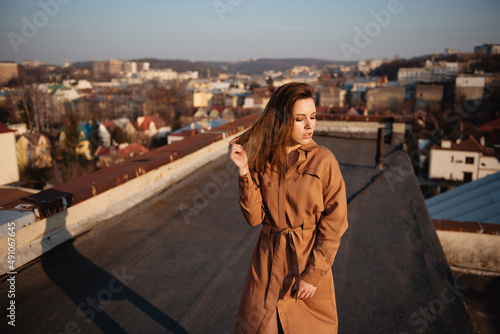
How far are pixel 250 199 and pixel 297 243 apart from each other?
29cm

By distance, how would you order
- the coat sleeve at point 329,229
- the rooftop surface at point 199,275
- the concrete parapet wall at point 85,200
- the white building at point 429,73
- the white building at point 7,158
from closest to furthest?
the coat sleeve at point 329,229
the rooftop surface at point 199,275
the concrete parapet wall at point 85,200
the white building at point 7,158
the white building at point 429,73

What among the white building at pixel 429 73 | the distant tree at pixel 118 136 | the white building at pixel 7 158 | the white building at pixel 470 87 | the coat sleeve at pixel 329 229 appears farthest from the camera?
the white building at pixel 429 73

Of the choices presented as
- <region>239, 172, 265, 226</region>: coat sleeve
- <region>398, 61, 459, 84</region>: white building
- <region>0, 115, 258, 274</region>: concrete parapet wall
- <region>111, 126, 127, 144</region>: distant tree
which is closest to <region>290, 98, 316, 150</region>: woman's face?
<region>239, 172, 265, 226</region>: coat sleeve

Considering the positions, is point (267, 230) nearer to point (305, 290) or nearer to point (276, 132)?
point (305, 290)

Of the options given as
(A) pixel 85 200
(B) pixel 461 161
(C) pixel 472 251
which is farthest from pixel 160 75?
(C) pixel 472 251

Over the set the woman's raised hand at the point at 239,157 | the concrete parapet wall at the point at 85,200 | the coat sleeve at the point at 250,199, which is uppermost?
the woman's raised hand at the point at 239,157

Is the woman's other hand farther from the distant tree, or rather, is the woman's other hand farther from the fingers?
the distant tree

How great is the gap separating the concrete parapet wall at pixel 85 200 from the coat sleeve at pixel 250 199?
6.28 feet

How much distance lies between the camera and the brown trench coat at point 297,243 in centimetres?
161

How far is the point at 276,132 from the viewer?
173cm

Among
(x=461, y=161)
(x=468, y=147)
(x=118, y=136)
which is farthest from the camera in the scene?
(x=118, y=136)

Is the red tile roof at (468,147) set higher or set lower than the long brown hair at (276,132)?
lower

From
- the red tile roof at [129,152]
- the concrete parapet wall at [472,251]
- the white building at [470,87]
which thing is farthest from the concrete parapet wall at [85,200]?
the white building at [470,87]

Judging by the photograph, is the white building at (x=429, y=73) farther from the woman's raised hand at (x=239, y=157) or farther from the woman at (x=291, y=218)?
the woman's raised hand at (x=239, y=157)
